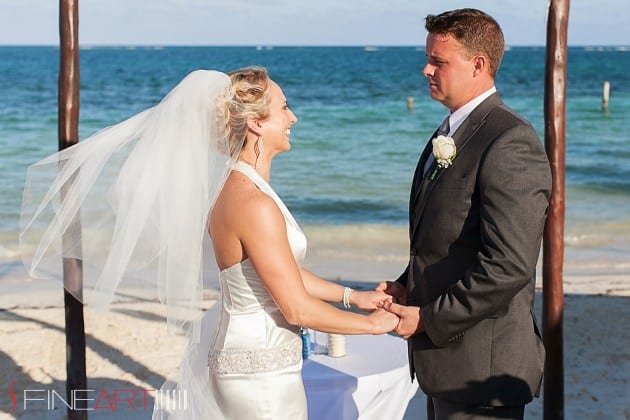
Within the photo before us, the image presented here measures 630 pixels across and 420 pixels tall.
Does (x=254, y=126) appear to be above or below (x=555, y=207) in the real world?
above

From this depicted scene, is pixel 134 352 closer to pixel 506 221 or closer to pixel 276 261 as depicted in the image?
pixel 276 261

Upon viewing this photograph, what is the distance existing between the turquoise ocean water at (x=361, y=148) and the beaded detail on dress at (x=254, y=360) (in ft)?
24.8

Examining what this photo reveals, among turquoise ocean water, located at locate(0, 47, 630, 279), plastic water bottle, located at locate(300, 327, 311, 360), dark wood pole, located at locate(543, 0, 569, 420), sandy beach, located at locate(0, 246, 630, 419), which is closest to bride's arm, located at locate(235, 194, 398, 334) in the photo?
plastic water bottle, located at locate(300, 327, 311, 360)

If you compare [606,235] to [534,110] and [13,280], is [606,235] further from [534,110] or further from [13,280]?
[534,110]

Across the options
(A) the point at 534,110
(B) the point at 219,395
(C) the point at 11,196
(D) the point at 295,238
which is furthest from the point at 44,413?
(A) the point at 534,110

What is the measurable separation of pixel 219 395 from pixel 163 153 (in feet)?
3.05

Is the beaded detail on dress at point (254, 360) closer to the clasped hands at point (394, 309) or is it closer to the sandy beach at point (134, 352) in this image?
the clasped hands at point (394, 309)

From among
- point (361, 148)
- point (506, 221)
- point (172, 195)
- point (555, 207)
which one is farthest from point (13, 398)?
point (361, 148)

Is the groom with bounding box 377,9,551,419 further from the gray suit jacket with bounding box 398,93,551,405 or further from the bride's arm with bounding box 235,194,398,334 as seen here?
the bride's arm with bounding box 235,194,398,334

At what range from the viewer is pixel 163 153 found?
131 inches

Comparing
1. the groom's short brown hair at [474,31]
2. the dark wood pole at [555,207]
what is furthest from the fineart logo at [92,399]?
the groom's short brown hair at [474,31]

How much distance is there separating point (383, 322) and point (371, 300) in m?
0.35

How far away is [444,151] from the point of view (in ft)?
10.3

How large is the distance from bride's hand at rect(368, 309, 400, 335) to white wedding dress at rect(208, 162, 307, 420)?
1.03ft
